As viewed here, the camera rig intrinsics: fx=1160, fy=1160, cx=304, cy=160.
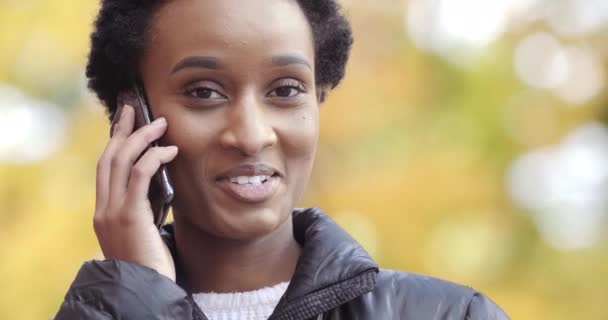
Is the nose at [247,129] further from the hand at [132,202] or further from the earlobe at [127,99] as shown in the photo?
the earlobe at [127,99]

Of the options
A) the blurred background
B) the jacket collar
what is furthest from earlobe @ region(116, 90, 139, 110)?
the blurred background

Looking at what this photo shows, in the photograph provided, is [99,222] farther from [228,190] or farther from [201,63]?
[201,63]

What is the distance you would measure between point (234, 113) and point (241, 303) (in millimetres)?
413

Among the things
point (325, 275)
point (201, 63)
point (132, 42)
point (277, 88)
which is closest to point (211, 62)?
point (201, 63)

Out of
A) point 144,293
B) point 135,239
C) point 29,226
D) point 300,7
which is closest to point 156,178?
point 135,239

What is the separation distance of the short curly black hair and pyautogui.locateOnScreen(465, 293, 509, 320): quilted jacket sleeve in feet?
2.01

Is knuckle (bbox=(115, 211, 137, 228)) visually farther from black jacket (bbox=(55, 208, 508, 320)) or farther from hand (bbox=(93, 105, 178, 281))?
black jacket (bbox=(55, 208, 508, 320))

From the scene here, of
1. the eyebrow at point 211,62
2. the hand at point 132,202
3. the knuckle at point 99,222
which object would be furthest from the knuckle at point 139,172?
the eyebrow at point 211,62

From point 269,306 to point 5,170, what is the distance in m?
3.83

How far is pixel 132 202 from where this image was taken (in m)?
2.41

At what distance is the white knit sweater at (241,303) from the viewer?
246 cm

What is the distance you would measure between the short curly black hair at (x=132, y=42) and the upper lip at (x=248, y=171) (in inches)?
13.6

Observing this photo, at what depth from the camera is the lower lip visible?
2381 mm

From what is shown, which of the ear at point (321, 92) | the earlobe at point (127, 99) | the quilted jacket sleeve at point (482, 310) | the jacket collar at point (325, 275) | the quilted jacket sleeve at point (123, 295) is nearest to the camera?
the quilted jacket sleeve at point (123, 295)
